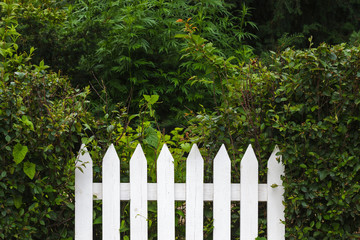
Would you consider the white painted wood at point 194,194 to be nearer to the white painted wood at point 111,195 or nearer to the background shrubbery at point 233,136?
the background shrubbery at point 233,136

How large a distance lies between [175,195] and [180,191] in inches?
1.7

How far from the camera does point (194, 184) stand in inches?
117

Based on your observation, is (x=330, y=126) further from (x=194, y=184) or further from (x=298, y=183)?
(x=194, y=184)

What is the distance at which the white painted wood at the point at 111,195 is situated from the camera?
2.95m

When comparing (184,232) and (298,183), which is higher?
(298,183)

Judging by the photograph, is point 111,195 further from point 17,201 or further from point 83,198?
point 17,201

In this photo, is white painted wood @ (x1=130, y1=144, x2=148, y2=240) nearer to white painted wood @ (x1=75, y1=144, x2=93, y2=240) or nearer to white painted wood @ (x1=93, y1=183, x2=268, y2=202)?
white painted wood @ (x1=93, y1=183, x2=268, y2=202)

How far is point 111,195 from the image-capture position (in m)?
2.97

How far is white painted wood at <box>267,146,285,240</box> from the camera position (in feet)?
9.75

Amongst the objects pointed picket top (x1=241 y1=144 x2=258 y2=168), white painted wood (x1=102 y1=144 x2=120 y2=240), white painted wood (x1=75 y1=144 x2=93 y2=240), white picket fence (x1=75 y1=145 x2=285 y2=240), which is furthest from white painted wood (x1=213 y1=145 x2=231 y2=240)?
white painted wood (x1=75 y1=144 x2=93 y2=240)

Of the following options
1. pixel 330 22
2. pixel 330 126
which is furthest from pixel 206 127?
pixel 330 22

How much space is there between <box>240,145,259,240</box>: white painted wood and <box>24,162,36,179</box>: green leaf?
132 centimetres

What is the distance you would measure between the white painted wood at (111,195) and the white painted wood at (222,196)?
0.65 m

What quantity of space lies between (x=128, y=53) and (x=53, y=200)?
2732 mm
